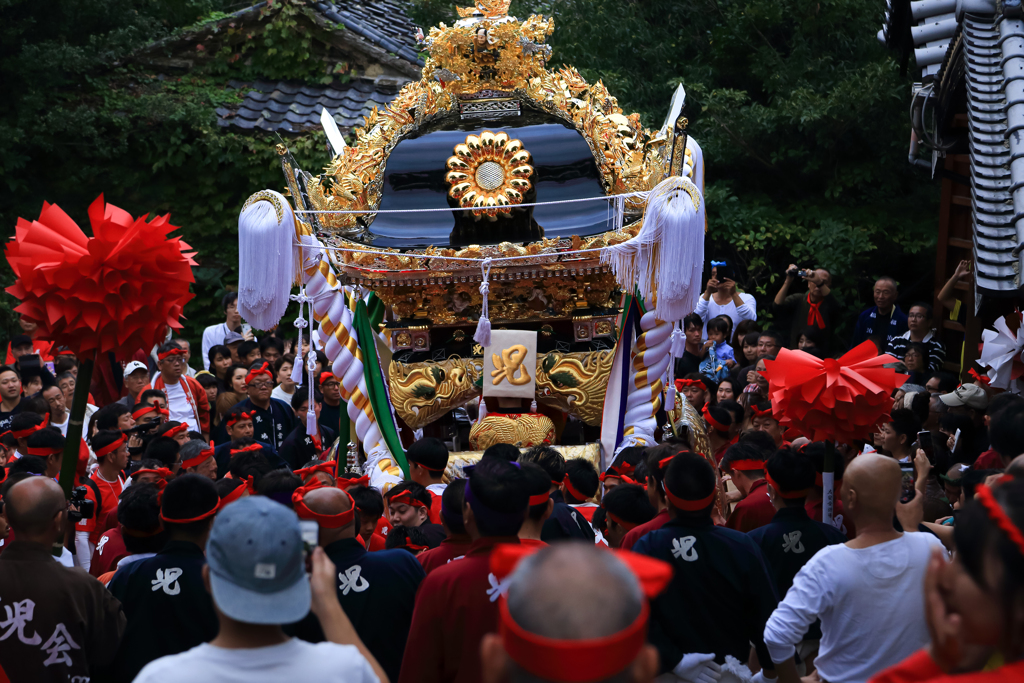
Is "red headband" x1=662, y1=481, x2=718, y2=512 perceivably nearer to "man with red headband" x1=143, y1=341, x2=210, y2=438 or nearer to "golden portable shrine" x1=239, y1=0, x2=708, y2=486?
"golden portable shrine" x1=239, y1=0, x2=708, y2=486

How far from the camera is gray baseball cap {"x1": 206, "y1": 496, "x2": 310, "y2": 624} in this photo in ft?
7.18

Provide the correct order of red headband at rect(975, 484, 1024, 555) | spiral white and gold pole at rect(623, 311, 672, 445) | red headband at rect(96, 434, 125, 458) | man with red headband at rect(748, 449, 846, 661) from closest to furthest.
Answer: red headband at rect(975, 484, 1024, 555)
man with red headband at rect(748, 449, 846, 661)
red headband at rect(96, 434, 125, 458)
spiral white and gold pole at rect(623, 311, 672, 445)

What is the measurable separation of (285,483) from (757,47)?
838cm

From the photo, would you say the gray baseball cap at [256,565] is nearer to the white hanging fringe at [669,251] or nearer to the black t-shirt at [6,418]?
the white hanging fringe at [669,251]

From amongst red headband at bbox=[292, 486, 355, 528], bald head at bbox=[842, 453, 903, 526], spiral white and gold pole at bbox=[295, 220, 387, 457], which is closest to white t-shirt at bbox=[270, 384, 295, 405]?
spiral white and gold pole at bbox=[295, 220, 387, 457]

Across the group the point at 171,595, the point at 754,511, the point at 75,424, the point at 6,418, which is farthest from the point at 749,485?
the point at 6,418

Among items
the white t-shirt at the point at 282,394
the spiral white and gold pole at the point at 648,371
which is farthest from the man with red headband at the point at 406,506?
the white t-shirt at the point at 282,394

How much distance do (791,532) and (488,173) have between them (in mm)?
3585

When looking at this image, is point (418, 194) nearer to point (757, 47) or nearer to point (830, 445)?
point (830, 445)

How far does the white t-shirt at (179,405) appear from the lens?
7.82 meters

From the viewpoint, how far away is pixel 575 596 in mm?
1834

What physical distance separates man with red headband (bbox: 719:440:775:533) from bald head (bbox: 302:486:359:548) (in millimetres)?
1876

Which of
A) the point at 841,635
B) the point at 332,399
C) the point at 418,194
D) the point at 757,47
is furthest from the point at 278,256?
the point at 757,47

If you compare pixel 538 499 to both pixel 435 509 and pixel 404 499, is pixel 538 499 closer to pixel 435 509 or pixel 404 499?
pixel 404 499
